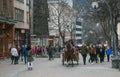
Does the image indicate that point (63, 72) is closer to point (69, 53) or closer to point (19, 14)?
point (69, 53)

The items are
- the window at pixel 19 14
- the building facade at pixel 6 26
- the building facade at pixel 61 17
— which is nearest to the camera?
the building facade at pixel 6 26

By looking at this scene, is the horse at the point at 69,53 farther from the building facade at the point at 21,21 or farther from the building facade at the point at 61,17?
the building facade at the point at 61,17

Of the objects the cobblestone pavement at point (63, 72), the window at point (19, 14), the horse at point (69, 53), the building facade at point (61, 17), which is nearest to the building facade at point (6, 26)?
the window at point (19, 14)

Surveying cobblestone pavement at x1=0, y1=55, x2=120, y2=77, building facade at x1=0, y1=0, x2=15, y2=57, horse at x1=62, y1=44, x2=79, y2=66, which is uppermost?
building facade at x1=0, y1=0, x2=15, y2=57

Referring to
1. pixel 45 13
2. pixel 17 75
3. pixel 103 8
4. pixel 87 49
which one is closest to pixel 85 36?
pixel 45 13

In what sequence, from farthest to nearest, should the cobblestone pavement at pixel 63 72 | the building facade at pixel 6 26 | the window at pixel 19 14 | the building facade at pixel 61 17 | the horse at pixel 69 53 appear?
the building facade at pixel 61 17 < the window at pixel 19 14 < the building facade at pixel 6 26 < the horse at pixel 69 53 < the cobblestone pavement at pixel 63 72

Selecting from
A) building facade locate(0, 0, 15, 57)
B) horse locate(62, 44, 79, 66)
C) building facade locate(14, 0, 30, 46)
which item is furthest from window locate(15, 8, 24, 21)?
horse locate(62, 44, 79, 66)

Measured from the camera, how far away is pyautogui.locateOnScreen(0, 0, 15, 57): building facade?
46.7 meters

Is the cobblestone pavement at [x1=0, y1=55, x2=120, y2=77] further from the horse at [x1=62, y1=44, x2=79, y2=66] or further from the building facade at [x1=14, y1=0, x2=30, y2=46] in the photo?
the building facade at [x1=14, y1=0, x2=30, y2=46]

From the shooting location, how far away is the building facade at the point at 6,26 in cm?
4667

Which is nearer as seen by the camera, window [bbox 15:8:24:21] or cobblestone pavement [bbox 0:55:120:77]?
cobblestone pavement [bbox 0:55:120:77]

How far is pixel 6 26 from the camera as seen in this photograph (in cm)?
5050

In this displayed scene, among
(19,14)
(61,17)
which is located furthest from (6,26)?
(61,17)

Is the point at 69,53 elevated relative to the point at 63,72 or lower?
elevated
